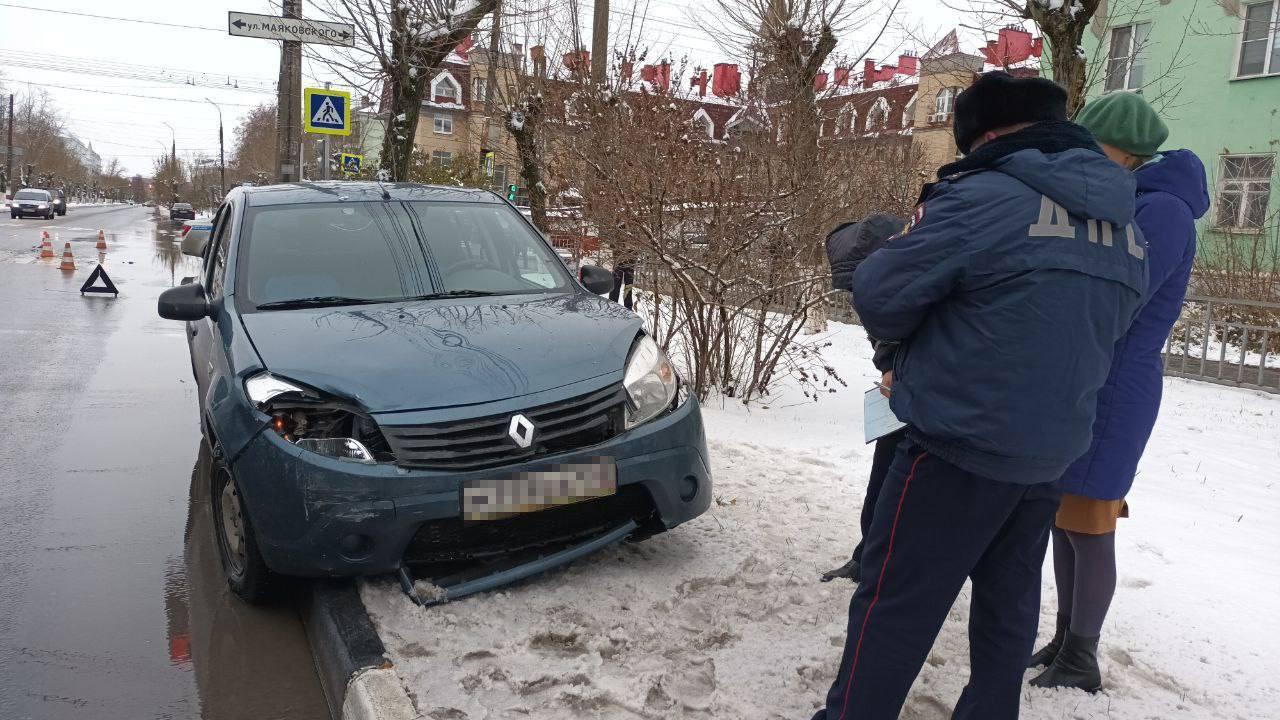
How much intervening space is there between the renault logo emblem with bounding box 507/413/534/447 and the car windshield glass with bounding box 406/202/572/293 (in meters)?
1.33

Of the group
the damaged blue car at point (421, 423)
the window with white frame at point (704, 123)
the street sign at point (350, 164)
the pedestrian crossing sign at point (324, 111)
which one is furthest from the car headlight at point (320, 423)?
the street sign at point (350, 164)

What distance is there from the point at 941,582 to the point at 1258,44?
24.2 meters

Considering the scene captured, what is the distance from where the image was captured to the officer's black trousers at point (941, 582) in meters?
2.23

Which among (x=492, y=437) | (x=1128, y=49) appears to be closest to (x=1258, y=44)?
(x=1128, y=49)

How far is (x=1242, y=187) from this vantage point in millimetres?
19484

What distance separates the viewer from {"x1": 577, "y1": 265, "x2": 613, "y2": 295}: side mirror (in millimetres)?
5063

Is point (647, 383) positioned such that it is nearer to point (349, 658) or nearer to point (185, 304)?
point (349, 658)

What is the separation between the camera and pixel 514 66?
14.3 meters

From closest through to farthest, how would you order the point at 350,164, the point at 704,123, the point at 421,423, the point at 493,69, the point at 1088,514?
the point at 1088,514
the point at 421,423
the point at 704,123
the point at 493,69
the point at 350,164

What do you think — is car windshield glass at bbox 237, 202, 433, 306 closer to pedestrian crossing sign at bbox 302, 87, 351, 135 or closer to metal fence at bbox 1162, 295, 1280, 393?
metal fence at bbox 1162, 295, 1280, 393

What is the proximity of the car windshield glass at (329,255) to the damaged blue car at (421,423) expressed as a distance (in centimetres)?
1

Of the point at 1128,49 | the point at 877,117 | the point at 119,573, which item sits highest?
the point at 1128,49

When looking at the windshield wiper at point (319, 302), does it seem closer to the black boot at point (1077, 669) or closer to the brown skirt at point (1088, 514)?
the brown skirt at point (1088, 514)

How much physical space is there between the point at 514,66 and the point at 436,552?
12149 mm
